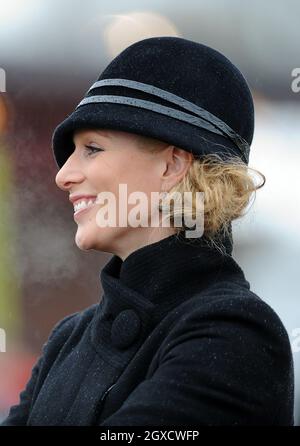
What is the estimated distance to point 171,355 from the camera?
1341mm

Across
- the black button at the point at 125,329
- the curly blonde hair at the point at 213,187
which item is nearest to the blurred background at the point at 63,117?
the curly blonde hair at the point at 213,187

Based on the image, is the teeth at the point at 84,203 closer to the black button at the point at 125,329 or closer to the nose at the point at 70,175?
the nose at the point at 70,175

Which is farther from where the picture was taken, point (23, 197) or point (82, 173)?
point (23, 197)

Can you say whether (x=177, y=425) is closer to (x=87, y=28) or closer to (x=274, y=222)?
(x=274, y=222)

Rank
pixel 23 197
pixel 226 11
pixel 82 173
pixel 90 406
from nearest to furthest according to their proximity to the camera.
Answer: pixel 90 406
pixel 82 173
pixel 23 197
pixel 226 11

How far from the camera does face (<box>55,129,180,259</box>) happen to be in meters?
1.59

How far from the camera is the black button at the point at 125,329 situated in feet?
4.92

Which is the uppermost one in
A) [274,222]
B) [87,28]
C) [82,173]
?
[87,28]

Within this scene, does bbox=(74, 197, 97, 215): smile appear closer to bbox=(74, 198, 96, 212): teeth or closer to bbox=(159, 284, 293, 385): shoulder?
bbox=(74, 198, 96, 212): teeth

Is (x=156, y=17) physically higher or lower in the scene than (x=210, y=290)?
higher

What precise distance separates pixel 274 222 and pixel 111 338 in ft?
6.89

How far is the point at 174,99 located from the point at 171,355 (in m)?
0.54
